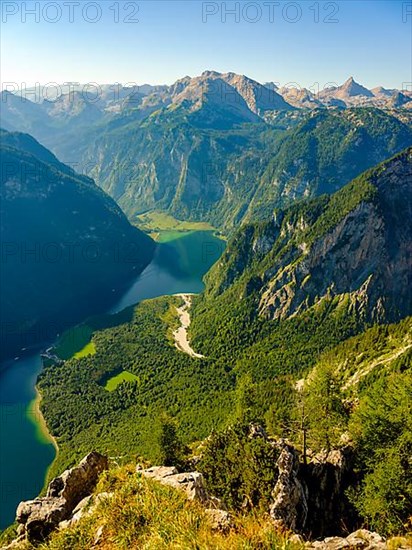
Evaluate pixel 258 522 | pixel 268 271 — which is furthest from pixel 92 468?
pixel 268 271

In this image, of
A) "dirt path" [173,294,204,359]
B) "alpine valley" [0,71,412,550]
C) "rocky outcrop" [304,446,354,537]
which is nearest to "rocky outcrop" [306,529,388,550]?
"alpine valley" [0,71,412,550]

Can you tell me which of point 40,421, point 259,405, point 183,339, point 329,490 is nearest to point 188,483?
point 329,490

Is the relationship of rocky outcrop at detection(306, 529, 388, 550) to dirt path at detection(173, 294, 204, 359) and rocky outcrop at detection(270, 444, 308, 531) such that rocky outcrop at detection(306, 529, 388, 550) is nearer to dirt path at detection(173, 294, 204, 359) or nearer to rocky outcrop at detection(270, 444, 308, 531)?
rocky outcrop at detection(270, 444, 308, 531)

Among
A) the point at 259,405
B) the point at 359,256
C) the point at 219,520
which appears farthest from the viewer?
the point at 359,256

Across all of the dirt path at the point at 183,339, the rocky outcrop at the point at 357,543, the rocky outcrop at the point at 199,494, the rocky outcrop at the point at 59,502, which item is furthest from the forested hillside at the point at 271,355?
the rocky outcrop at the point at 357,543

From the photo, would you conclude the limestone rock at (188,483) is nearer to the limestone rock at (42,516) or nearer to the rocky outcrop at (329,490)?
the limestone rock at (42,516)

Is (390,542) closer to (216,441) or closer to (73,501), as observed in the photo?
(73,501)

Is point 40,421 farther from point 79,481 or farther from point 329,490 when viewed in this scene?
point 329,490
